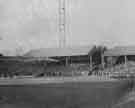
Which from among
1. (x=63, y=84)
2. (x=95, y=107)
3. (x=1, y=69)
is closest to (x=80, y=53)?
(x=1, y=69)

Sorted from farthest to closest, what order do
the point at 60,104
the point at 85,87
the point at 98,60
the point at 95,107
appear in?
1. the point at 98,60
2. the point at 85,87
3. the point at 60,104
4. the point at 95,107

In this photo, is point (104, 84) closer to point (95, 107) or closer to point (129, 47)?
point (95, 107)

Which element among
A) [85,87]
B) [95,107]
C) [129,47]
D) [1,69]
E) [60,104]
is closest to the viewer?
[95,107]

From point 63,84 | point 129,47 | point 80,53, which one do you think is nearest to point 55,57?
point 80,53

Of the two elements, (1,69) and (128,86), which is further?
(1,69)

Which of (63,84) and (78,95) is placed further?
(63,84)

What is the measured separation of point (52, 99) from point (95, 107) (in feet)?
6.18

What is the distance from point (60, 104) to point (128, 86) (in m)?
3.14

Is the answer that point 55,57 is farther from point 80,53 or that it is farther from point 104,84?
point 104,84

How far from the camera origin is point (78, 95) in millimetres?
8922

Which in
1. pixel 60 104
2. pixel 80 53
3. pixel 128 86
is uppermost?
pixel 80 53

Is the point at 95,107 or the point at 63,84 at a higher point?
the point at 63,84

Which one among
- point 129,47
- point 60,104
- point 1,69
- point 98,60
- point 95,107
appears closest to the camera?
point 95,107

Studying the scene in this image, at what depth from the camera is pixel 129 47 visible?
1061 inches
